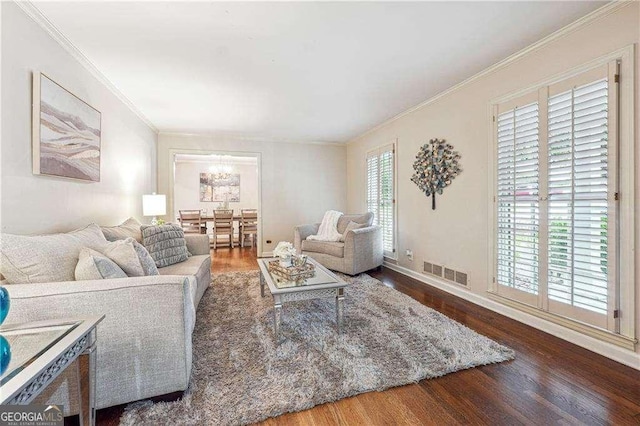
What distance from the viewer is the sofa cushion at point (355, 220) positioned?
14.8 feet

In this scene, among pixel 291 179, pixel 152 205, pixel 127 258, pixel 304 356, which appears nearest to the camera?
pixel 127 258

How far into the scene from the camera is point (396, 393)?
1.58 metres

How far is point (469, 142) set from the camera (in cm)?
306

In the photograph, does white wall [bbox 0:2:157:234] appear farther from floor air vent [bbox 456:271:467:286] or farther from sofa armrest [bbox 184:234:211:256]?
floor air vent [bbox 456:271:467:286]

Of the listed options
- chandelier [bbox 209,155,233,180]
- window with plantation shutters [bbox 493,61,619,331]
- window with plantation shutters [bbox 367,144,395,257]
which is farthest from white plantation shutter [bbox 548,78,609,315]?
chandelier [bbox 209,155,233,180]

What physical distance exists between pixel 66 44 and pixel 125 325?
93.8 inches

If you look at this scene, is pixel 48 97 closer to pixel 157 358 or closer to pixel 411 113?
pixel 157 358

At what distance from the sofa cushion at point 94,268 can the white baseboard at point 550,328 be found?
319 cm

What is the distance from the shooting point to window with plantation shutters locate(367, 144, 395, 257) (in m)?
4.49

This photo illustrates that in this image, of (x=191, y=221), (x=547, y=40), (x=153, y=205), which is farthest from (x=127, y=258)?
(x=191, y=221)

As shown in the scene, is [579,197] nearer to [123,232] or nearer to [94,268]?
[94,268]

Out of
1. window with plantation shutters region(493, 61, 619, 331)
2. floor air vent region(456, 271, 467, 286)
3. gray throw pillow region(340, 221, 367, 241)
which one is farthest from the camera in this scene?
gray throw pillow region(340, 221, 367, 241)

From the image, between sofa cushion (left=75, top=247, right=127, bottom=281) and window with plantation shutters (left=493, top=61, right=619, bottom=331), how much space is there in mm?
3162

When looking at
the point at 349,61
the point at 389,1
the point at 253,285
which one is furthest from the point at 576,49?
the point at 253,285
